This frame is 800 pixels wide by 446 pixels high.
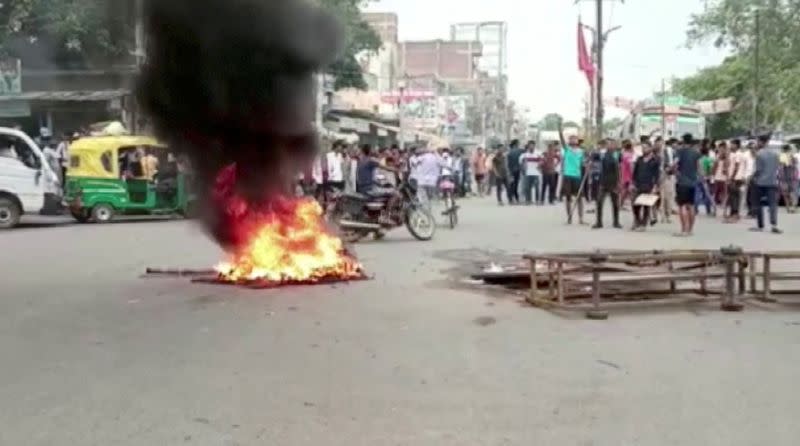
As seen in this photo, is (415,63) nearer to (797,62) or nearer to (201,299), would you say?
(797,62)

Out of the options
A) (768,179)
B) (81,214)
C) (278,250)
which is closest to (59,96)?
(81,214)

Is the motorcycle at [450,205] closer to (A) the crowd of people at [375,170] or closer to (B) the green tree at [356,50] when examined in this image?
(A) the crowd of people at [375,170]

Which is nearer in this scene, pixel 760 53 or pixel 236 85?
pixel 236 85

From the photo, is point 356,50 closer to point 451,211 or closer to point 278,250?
point 451,211

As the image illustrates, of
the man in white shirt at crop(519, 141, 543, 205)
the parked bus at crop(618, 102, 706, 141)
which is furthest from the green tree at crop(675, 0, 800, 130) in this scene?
the man in white shirt at crop(519, 141, 543, 205)

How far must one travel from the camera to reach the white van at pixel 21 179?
17500 millimetres

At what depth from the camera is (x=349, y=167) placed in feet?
67.5

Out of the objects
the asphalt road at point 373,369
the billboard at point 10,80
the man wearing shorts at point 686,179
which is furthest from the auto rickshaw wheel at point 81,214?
the man wearing shorts at point 686,179

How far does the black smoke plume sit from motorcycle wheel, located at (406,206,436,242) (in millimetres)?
4151

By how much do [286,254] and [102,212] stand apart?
10260 mm

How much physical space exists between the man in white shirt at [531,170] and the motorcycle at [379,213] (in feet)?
31.2

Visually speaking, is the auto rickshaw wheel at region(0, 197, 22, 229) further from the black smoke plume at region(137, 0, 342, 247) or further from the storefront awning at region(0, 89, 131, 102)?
the black smoke plume at region(137, 0, 342, 247)

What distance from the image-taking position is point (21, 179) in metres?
17.6

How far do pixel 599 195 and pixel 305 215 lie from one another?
24.1 ft
